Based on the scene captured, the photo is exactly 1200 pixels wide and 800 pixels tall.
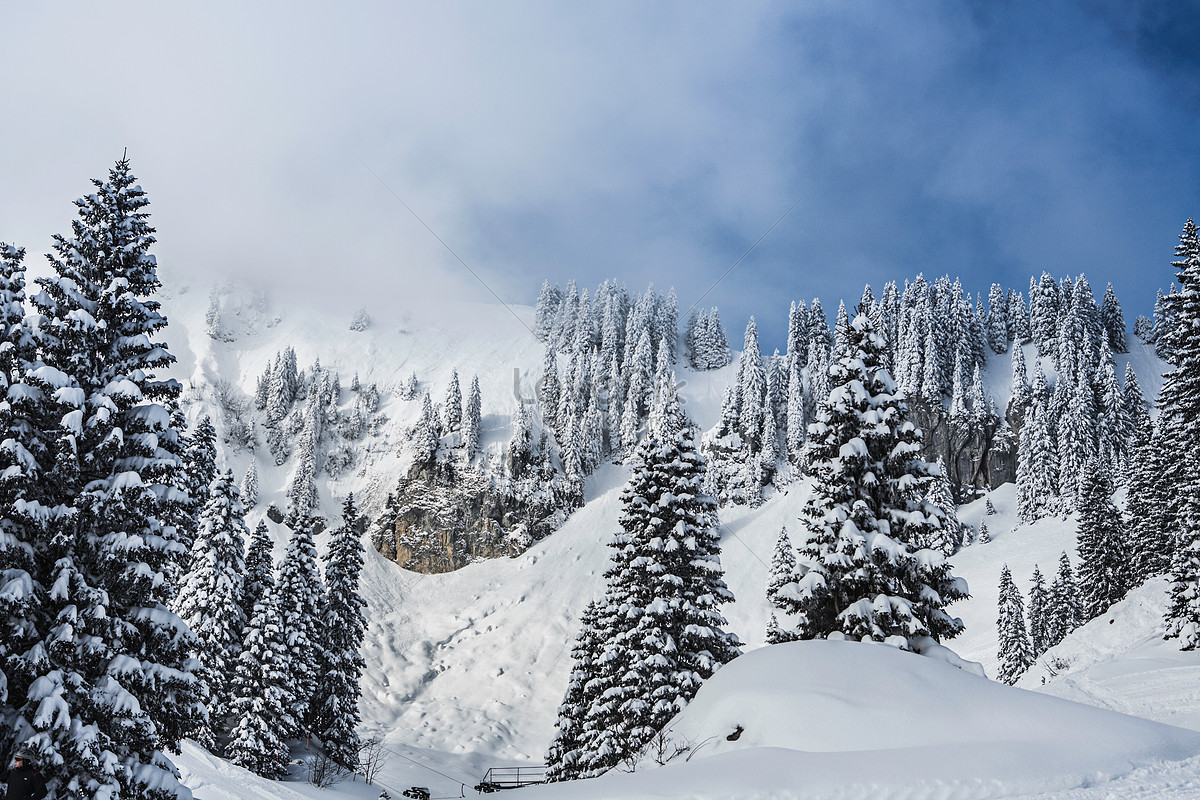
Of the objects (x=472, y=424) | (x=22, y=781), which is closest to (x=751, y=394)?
(x=472, y=424)

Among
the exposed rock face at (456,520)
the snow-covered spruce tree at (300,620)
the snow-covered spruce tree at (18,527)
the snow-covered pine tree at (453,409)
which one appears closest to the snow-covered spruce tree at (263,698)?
the snow-covered spruce tree at (300,620)

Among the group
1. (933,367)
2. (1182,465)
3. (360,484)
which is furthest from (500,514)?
(1182,465)

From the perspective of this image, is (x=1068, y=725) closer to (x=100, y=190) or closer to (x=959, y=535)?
(x=100, y=190)

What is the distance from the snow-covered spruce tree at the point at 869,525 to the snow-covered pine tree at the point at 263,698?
19.8 metres

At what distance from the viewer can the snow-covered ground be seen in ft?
28.5

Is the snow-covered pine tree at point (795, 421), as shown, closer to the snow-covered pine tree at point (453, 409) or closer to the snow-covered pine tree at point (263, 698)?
the snow-covered pine tree at point (453, 409)

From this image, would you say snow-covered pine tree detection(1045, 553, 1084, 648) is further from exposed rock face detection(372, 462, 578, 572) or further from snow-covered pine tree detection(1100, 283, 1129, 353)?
snow-covered pine tree detection(1100, 283, 1129, 353)

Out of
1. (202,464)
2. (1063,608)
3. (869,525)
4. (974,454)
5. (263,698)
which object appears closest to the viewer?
(869,525)

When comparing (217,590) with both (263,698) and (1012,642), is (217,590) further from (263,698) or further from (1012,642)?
(1012,642)

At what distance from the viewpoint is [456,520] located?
8238 centimetres

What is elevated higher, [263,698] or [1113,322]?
[1113,322]

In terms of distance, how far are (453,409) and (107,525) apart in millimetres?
78903

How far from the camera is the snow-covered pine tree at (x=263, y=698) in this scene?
24812mm

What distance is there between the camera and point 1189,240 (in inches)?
861
